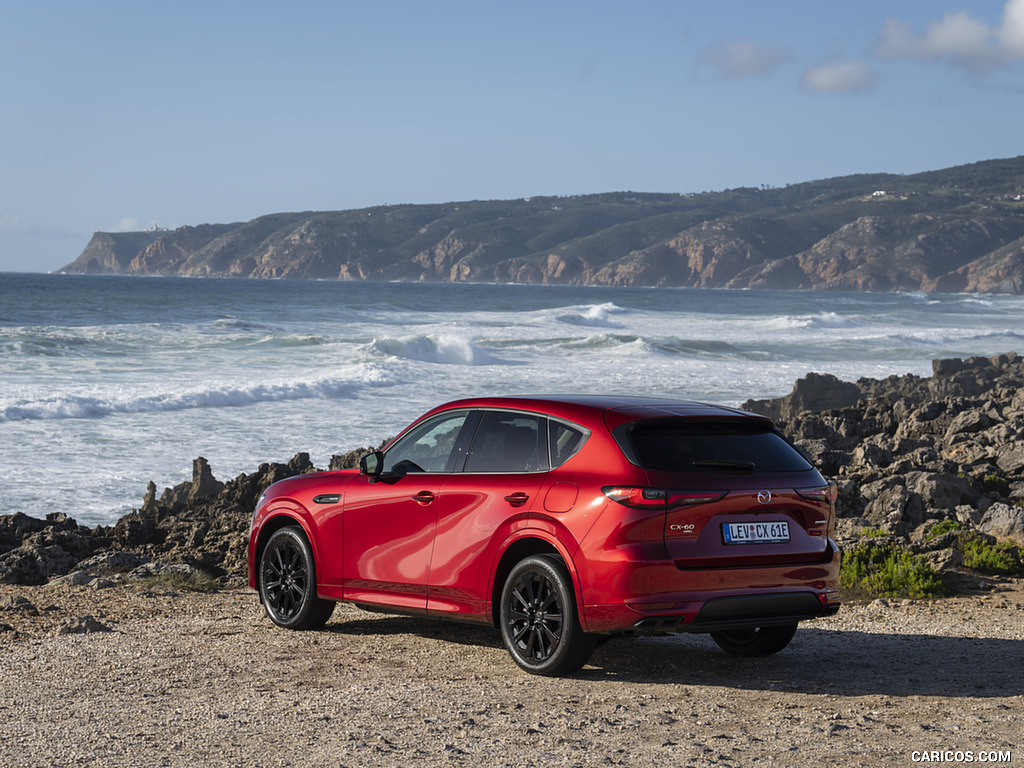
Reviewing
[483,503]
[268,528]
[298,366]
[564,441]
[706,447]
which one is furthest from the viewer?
[298,366]

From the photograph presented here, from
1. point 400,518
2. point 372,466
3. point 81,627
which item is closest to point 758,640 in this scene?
point 400,518

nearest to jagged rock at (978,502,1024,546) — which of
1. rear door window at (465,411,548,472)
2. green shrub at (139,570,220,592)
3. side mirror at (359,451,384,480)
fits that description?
rear door window at (465,411,548,472)

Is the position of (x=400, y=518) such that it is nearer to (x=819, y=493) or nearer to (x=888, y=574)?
(x=819, y=493)

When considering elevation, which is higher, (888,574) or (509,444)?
(509,444)

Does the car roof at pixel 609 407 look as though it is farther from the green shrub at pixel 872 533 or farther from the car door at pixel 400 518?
the green shrub at pixel 872 533

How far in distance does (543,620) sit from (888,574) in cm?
400

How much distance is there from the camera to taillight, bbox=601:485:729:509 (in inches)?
227

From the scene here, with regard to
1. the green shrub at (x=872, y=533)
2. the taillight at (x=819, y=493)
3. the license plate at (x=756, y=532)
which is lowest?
the green shrub at (x=872, y=533)

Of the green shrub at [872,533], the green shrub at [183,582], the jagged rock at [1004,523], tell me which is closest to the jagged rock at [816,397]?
the jagged rock at [1004,523]

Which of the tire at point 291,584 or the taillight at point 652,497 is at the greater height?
the taillight at point 652,497

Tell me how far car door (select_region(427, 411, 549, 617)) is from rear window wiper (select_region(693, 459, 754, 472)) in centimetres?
82

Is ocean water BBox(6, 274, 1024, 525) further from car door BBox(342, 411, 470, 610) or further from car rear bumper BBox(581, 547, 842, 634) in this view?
car rear bumper BBox(581, 547, 842, 634)

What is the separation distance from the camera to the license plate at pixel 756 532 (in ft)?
19.5

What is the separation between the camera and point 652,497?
19.0ft
